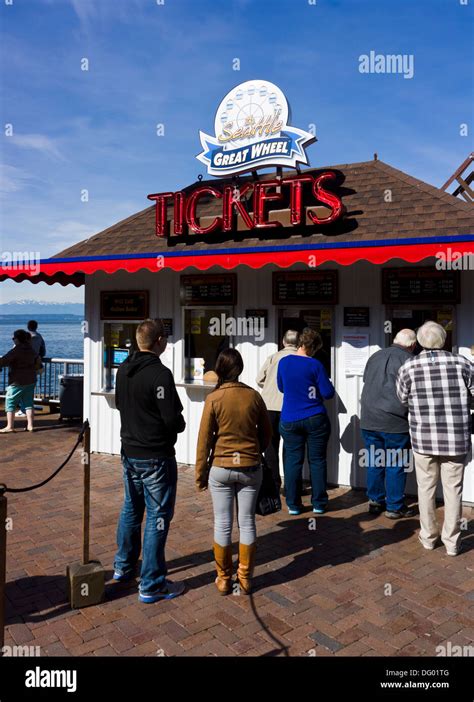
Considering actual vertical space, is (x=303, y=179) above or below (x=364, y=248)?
above

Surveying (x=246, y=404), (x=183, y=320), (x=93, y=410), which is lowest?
(x=93, y=410)

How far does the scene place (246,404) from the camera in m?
4.21

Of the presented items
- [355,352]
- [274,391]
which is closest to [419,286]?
[355,352]

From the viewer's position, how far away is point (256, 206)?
25.2 feet

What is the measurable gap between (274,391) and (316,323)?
1306 mm

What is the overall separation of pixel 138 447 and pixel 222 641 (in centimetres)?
140

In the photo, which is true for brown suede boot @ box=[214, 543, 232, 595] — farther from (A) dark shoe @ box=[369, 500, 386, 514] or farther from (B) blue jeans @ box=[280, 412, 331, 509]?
(A) dark shoe @ box=[369, 500, 386, 514]

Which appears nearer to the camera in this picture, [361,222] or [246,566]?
[246,566]

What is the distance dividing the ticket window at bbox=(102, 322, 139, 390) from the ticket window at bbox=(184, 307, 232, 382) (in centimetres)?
105

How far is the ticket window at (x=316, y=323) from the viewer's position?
24.4ft

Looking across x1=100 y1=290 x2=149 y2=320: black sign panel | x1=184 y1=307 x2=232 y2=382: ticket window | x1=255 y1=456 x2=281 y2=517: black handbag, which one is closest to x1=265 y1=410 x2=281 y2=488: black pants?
x1=184 y1=307 x2=232 y2=382: ticket window

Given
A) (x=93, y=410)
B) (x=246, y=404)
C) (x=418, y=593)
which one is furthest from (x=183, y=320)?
(x=418, y=593)

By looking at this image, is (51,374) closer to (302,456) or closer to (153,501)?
(302,456)
